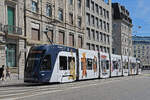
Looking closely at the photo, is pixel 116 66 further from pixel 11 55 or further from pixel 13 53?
pixel 11 55

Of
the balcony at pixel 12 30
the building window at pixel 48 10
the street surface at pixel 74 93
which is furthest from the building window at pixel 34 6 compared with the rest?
the street surface at pixel 74 93

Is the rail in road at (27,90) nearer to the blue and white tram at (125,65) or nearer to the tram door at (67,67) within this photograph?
the tram door at (67,67)

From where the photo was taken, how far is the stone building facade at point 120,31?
74500mm

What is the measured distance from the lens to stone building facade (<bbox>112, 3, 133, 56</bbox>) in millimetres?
74500

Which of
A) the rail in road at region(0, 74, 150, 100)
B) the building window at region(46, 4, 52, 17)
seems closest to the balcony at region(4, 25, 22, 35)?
the building window at region(46, 4, 52, 17)

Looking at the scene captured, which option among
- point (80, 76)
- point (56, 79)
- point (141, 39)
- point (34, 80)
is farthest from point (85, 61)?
point (141, 39)

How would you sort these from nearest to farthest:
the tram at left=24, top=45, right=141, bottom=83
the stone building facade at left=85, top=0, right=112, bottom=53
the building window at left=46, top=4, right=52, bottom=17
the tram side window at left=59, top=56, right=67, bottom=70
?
the tram at left=24, top=45, right=141, bottom=83 → the tram side window at left=59, top=56, right=67, bottom=70 → the building window at left=46, top=4, right=52, bottom=17 → the stone building facade at left=85, top=0, right=112, bottom=53

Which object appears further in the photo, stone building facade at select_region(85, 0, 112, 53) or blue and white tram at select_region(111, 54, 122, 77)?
stone building facade at select_region(85, 0, 112, 53)

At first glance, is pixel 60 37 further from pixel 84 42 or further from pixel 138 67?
pixel 138 67

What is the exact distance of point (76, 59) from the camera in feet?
74.6

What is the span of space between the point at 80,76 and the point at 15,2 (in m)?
12.6

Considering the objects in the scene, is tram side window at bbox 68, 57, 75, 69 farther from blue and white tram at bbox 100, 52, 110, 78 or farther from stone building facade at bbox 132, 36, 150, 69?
stone building facade at bbox 132, 36, 150, 69

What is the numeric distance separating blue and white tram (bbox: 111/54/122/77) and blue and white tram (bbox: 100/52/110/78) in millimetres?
1420

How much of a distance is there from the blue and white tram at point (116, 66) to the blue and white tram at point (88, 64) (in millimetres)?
5329
